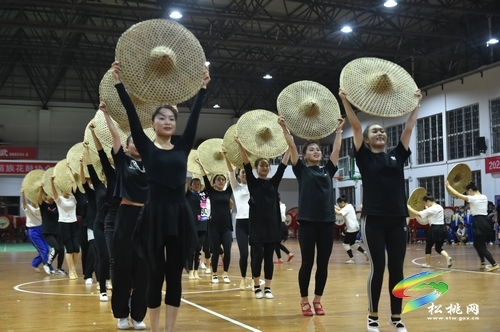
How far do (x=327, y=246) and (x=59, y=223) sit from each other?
7.24 metres

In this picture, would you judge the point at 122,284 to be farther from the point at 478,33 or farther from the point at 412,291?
the point at 478,33

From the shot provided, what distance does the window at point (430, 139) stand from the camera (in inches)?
1086

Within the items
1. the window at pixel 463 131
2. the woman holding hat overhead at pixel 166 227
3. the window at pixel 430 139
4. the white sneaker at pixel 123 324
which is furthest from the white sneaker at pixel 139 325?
the window at pixel 430 139

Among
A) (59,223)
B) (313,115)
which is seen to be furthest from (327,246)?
(59,223)

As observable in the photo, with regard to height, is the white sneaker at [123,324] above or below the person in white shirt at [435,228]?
below

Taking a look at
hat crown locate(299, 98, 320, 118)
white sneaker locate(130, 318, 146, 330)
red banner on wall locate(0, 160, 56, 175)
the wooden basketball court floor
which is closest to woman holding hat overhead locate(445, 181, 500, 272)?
the wooden basketball court floor

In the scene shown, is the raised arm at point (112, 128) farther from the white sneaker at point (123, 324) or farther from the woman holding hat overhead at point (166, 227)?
the white sneaker at point (123, 324)

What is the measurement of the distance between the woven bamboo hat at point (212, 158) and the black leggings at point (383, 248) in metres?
5.16

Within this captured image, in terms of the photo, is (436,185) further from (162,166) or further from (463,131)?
(162,166)

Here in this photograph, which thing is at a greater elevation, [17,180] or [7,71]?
[7,71]

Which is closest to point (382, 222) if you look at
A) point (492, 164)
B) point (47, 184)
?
point (47, 184)

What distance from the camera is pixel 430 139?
28312 mm

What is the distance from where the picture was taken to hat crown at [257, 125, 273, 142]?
7.80 m

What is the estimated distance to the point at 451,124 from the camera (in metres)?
27.0
